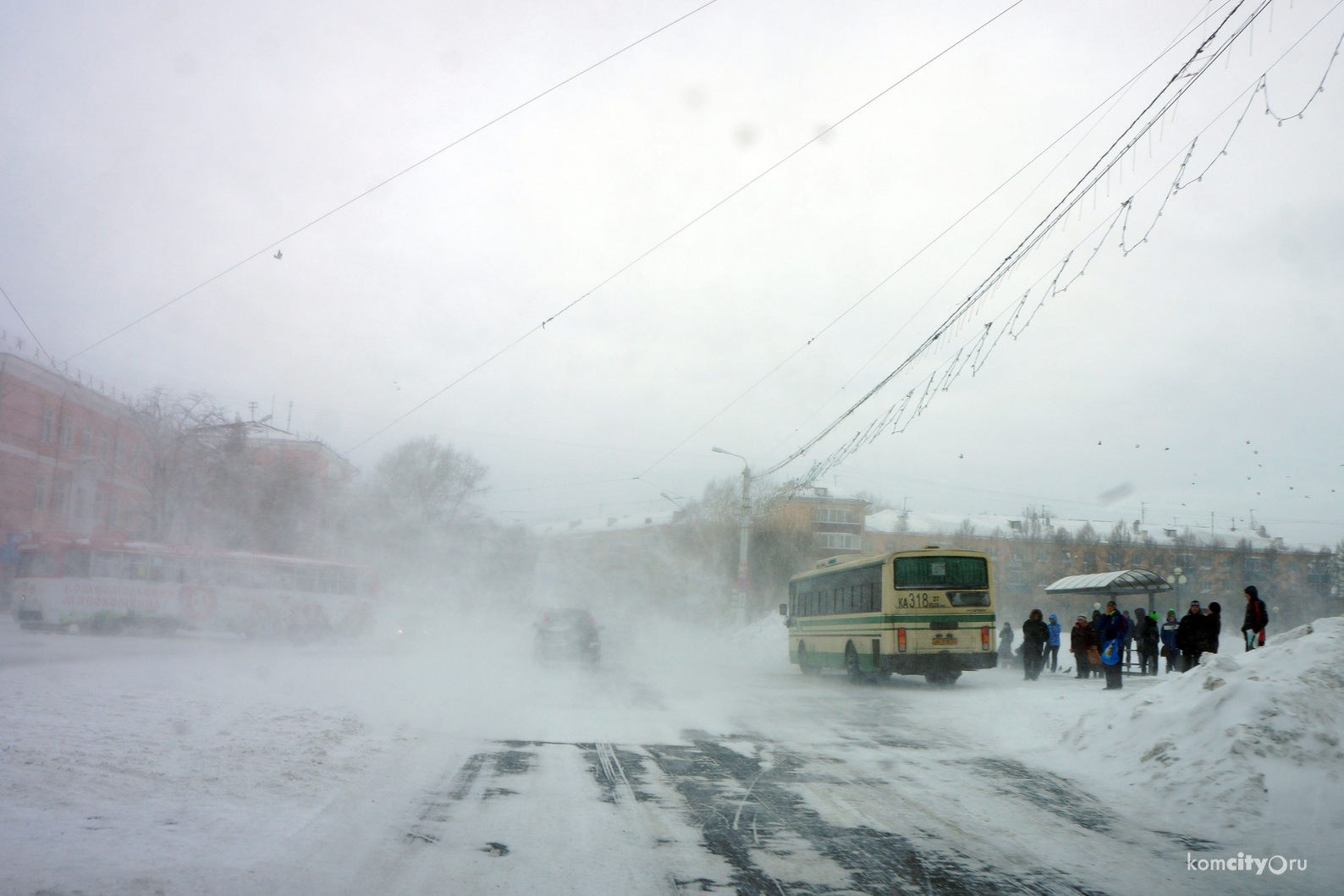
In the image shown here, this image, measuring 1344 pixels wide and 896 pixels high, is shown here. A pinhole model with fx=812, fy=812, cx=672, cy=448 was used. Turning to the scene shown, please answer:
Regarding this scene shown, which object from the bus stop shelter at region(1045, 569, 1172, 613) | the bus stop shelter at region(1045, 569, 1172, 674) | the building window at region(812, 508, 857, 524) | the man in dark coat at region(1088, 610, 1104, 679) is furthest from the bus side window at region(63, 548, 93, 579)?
the building window at region(812, 508, 857, 524)

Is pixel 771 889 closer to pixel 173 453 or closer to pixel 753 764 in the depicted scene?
pixel 753 764

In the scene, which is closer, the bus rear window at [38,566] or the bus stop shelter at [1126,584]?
the bus stop shelter at [1126,584]

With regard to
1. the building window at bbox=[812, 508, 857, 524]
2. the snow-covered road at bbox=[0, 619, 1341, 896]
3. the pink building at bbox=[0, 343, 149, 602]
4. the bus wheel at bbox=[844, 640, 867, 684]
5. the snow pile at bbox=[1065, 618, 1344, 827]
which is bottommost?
the bus wheel at bbox=[844, 640, 867, 684]

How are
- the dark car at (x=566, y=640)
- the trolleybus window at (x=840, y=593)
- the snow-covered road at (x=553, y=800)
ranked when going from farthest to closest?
the dark car at (x=566, y=640), the trolleybus window at (x=840, y=593), the snow-covered road at (x=553, y=800)

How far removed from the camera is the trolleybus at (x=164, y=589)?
72.3ft

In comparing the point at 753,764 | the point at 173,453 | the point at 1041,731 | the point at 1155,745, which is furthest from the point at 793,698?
the point at 173,453

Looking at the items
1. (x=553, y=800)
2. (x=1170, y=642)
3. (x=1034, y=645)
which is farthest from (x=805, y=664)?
(x=553, y=800)

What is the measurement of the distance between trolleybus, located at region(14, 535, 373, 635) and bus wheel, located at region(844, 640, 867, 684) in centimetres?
1768

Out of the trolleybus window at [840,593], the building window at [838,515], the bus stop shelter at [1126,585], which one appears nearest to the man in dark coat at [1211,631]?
the bus stop shelter at [1126,585]

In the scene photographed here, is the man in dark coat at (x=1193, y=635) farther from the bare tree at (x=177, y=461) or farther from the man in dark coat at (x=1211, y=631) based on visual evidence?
the bare tree at (x=177, y=461)

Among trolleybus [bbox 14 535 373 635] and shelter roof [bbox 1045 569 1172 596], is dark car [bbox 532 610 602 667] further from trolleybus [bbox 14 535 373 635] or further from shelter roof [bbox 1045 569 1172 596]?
shelter roof [bbox 1045 569 1172 596]

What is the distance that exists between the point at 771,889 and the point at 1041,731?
7.13 m

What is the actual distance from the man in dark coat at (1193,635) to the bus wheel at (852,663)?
20.5ft

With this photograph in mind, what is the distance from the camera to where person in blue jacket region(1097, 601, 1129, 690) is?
12859 millimetres
